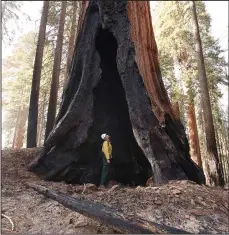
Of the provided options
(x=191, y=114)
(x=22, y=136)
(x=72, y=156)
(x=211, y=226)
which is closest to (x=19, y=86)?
(x=22, y=136)

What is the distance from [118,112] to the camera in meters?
9.21

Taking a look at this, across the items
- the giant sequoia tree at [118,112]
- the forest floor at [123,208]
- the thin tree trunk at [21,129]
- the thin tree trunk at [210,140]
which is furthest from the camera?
the thin tree trunk at [21,129]

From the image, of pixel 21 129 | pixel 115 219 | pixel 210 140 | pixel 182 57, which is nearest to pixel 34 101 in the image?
pixel 210 140

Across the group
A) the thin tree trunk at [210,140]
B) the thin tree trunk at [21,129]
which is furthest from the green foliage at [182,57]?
the thin tree trunk at [21,129]

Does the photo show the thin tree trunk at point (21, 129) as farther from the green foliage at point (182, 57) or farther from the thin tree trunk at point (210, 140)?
the thin tree trunk at point (210, 140)

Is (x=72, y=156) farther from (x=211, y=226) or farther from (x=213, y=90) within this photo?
(x=213, y=90)

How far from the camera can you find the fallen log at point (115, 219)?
10.6 ft

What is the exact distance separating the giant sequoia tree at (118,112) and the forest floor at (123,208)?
1.06 meters

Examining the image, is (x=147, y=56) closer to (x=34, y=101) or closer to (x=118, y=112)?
(x=118, y=112)

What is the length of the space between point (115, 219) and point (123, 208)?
995 mm

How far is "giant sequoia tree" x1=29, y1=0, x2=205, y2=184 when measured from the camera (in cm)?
702

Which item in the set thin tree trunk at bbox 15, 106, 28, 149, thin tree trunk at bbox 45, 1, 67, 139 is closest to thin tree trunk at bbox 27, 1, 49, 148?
thin tree trunk at bbox 45, 1, 67, 139

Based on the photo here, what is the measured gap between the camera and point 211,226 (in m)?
4.38

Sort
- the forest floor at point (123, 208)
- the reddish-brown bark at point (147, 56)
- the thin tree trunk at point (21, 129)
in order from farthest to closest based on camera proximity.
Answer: the thin tree trunk at point (21, 129), the reddish-brown bark at point (147, 56), the forest floor at point (123, 208)
